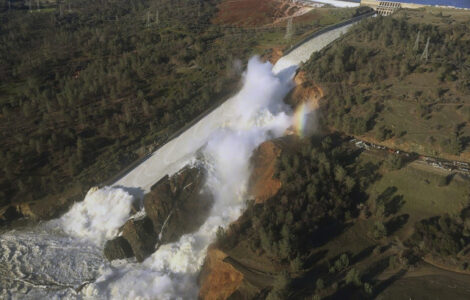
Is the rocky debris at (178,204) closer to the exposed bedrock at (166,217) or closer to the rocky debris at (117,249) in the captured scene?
the exposed bedrock at (166,217)

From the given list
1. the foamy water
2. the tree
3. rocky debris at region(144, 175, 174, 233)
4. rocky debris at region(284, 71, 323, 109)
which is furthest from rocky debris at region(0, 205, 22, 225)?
rocky debris at region(284, 71, 323, 109)

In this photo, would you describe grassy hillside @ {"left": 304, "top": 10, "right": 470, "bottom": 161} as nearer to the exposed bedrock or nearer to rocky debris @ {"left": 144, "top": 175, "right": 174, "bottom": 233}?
the exposed bedrock

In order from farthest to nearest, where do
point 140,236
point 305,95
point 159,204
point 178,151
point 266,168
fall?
point 305,95, point 178,151, point 266,168, point 159,204, point 140,236

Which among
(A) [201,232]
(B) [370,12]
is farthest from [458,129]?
(B) [370,12]

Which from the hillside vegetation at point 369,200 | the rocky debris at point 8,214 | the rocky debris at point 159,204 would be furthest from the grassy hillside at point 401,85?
the rocky debris at point 8,214

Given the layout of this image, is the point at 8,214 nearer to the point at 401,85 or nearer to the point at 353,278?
the point at 353,278

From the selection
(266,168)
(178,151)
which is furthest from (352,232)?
(178,151)
